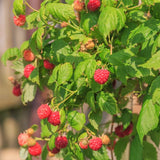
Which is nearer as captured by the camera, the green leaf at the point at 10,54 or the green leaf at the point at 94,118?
the green leaf at the point at 94,118

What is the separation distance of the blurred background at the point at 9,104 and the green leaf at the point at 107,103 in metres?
4.18

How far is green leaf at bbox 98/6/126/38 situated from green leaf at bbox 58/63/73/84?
0.33 m

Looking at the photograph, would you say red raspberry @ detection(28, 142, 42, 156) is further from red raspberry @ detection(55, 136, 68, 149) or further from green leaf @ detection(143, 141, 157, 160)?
green leaf @ detection(143, 141, 157, 160)

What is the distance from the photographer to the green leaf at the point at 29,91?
193 cm

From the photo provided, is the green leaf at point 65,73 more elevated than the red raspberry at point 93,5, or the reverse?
the red raspberry at point 93,5

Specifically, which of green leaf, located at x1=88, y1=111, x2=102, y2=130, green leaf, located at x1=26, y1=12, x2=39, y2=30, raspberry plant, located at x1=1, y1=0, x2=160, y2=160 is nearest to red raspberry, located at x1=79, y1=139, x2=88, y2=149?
raspberry plant, located at x1=1, y1=0, x2=160, y2=160

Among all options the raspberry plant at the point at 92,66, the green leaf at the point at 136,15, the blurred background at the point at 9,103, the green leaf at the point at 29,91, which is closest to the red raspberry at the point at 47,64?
the raspberry plant at the point at 92,66

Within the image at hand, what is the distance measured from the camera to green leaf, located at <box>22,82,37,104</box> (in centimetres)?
193

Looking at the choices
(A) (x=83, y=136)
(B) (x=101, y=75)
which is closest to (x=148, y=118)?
(B) (x=101, y=75)

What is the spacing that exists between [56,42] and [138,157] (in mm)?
685

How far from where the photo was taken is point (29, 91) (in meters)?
1.94

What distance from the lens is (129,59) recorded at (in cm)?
149

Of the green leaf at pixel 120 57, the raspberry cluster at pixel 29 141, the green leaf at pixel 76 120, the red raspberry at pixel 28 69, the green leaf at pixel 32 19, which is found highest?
the green leaf at pixel 32 19

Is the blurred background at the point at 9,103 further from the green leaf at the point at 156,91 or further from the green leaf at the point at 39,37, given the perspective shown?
the green leaf at the point at 156,91
